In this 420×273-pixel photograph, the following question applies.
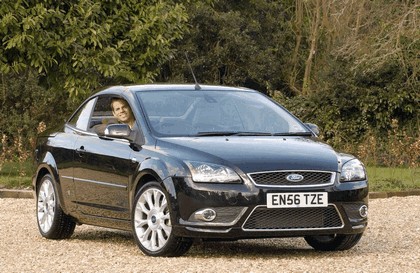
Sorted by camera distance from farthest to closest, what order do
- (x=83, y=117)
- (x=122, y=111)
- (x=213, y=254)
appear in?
(x=83, y=117)
(x=122, y=111)
(x=213, y=254)

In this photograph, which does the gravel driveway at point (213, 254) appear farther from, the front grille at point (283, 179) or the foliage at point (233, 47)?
the foliage at point (233, 47)

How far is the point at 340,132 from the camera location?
2997cm

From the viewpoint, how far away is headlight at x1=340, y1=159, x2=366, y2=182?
33.5 ft

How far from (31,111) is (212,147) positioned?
20496 mm

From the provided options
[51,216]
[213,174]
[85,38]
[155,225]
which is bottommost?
[51,216]

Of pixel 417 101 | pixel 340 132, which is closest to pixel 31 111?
pixel 340 132

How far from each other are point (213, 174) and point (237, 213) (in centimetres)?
37

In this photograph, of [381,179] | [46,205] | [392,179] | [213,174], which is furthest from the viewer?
[381,179]

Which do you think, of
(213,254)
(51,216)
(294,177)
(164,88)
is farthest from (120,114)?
(294,177)

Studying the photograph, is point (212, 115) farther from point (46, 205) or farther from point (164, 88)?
point (46, 205)

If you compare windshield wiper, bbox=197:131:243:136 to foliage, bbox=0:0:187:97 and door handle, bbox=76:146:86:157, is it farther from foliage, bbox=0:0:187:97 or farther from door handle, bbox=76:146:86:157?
foliage, bbox=0:0:187:97

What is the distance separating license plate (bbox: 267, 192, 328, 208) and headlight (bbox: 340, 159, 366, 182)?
0.33 m

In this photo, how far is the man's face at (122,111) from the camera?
1130 centimetres

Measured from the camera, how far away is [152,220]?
33.5 feet
